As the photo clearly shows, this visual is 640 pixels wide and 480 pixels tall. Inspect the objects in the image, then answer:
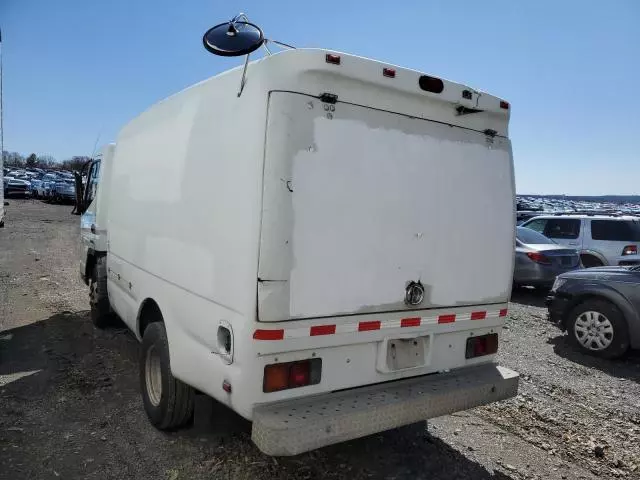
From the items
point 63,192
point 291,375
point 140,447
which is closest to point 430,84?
point 291,375

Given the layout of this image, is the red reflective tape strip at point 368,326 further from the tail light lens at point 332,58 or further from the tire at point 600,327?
the tire at point 600,327

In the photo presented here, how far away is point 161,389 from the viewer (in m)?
3.80

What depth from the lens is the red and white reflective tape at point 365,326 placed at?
9.16 feet

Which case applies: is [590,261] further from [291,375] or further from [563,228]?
[291,375]

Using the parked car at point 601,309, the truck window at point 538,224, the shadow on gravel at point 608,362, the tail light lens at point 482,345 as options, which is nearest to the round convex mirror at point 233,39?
the tail light lens at point 482,345

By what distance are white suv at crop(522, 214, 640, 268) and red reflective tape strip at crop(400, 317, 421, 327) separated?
917 cm

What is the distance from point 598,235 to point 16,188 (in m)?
41.2

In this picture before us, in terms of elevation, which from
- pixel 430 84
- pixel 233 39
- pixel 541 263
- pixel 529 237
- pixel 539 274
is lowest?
pixel 539 274

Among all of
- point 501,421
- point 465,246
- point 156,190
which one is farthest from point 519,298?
point 156,190

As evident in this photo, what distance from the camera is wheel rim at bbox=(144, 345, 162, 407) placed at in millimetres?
3998

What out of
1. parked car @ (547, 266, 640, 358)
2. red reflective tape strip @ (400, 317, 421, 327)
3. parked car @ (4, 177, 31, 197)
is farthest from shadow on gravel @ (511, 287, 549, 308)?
parked car @ (4, 177, 31, 197)

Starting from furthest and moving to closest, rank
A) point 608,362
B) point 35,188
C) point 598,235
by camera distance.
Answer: point 35,188 < point 598,235 < point 608,362

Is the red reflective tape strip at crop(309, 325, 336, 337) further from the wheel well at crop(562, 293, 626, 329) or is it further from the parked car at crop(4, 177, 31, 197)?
the parked car at crop(4, 177, 31, 197)

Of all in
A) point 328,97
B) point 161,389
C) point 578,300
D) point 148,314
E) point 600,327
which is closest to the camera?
point 328,97
